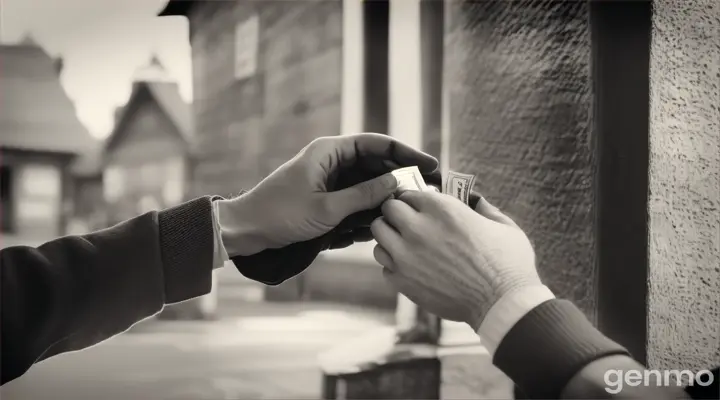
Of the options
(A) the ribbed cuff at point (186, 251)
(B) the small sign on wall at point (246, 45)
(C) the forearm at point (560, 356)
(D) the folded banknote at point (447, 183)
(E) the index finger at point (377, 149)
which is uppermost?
(B) the small sign on wall at point (246, 45)

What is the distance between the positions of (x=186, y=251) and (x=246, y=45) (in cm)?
44

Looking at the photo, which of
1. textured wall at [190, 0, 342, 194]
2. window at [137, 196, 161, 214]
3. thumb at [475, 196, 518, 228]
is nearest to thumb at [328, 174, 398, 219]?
thumb at [475, 196, 518, 228]

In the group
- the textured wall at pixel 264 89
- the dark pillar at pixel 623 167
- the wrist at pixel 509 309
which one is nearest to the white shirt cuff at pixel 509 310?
the wrist at pixel 509 309

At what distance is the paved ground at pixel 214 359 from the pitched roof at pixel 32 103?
1.23 ft

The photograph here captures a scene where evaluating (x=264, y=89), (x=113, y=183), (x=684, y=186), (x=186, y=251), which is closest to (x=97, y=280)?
(x=186, y=251)

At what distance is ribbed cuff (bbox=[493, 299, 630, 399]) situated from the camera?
746 millimetres

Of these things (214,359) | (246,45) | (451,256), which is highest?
(246,45)

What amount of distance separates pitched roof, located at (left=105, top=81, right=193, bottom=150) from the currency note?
0.50 m

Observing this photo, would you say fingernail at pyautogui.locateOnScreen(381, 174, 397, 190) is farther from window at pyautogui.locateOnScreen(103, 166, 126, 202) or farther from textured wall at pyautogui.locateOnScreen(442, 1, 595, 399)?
window at pyautogui.locateOnScreen(103, 166, 126, 202)

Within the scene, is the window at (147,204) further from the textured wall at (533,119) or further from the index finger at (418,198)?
the textured wall at (533,119)

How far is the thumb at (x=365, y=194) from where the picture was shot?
0.97 m

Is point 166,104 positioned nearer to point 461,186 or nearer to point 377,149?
point 377,149

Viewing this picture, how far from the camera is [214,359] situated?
115cm

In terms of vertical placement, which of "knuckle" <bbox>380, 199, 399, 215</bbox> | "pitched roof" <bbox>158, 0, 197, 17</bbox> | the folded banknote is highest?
"pitched roof" <bbox>158, 0, 197, 17</bbox>
